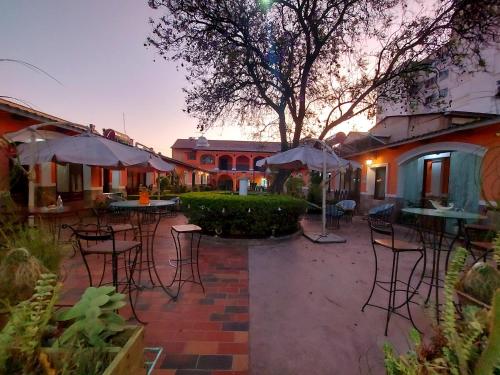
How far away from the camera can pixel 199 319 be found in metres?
2.84

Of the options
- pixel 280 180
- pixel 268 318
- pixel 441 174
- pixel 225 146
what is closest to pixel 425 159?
pixel 441 174

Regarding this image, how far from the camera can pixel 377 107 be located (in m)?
9.85

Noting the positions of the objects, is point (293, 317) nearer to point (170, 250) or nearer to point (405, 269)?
point (405, 269)

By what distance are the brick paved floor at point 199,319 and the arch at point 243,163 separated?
32174mm

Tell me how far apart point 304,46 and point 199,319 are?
8.95 m

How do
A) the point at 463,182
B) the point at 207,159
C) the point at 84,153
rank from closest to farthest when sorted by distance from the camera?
the point at 84,153 < the point at 463,182 < the point at 207,159

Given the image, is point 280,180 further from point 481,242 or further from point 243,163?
point 243,163

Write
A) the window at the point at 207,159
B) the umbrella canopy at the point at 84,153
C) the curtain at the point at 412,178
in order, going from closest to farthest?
the umbrella canopy at the point at 84,153 → the curtain at the point at 412,178 → the window at the point at 207,159

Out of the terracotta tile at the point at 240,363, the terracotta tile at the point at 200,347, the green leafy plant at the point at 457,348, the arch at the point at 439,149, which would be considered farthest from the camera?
the arch at the point at 439,149

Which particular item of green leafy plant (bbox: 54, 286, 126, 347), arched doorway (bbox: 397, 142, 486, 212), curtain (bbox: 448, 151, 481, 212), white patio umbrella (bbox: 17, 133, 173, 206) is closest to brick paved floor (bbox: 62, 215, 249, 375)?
green leafy plant (bbox: 54, 286, 126, 347)

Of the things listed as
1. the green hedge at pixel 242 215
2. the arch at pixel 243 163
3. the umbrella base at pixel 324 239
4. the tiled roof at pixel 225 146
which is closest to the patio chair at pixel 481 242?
the umbrella base at pixel 324 239

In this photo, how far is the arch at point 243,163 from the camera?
3661cm

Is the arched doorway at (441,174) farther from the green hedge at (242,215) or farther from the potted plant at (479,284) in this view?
the potted plant at (479,284)

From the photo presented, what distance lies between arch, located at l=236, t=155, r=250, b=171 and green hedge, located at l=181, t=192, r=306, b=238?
98.7 feet
